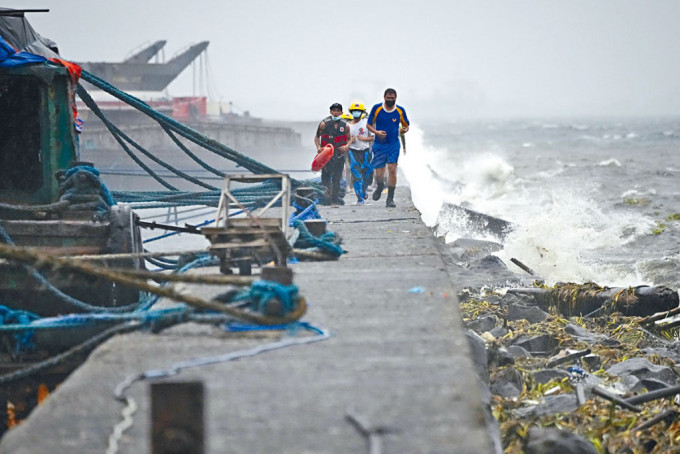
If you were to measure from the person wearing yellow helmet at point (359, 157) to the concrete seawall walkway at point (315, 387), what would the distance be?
8.17 meters

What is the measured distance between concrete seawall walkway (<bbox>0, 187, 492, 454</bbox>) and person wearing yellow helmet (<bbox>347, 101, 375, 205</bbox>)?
8.17 meters

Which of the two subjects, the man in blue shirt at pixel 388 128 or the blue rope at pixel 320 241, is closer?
the blue rope at pixel 320 241

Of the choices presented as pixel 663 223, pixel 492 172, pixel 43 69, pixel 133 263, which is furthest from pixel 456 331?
pixel 492 172

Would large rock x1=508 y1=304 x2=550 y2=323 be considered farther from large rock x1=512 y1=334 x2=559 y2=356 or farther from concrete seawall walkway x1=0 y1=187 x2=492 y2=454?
concrete seawall walkway x1=0 y1=187 x2=492 y2=454

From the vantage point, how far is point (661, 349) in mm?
8375

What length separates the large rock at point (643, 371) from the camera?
6902mm

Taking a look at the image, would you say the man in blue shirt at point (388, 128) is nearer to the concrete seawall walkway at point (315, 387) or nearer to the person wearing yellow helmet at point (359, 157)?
the person wearing yellow helmet at point (359, 157)

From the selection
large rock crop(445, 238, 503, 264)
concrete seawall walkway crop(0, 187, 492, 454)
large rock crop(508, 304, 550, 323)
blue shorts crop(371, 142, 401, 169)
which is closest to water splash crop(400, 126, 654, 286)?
large rock crop(445, 238, 503, 264)

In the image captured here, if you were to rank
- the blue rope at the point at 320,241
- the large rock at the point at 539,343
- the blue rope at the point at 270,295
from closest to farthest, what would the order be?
the blue rope at the point at 270,295 < the blue rope at the point at 320,241 < the large rock at the point at 539,343

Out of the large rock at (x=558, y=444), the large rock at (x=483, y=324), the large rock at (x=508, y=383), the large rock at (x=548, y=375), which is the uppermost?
the large rock at (x=558, y=444)

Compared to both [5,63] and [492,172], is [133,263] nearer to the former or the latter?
[5,63]

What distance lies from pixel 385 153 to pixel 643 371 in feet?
20.6

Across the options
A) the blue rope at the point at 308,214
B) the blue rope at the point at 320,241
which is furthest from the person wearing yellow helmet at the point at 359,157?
the blue rope at the point at 320,241

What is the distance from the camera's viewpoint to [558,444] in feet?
15.0
